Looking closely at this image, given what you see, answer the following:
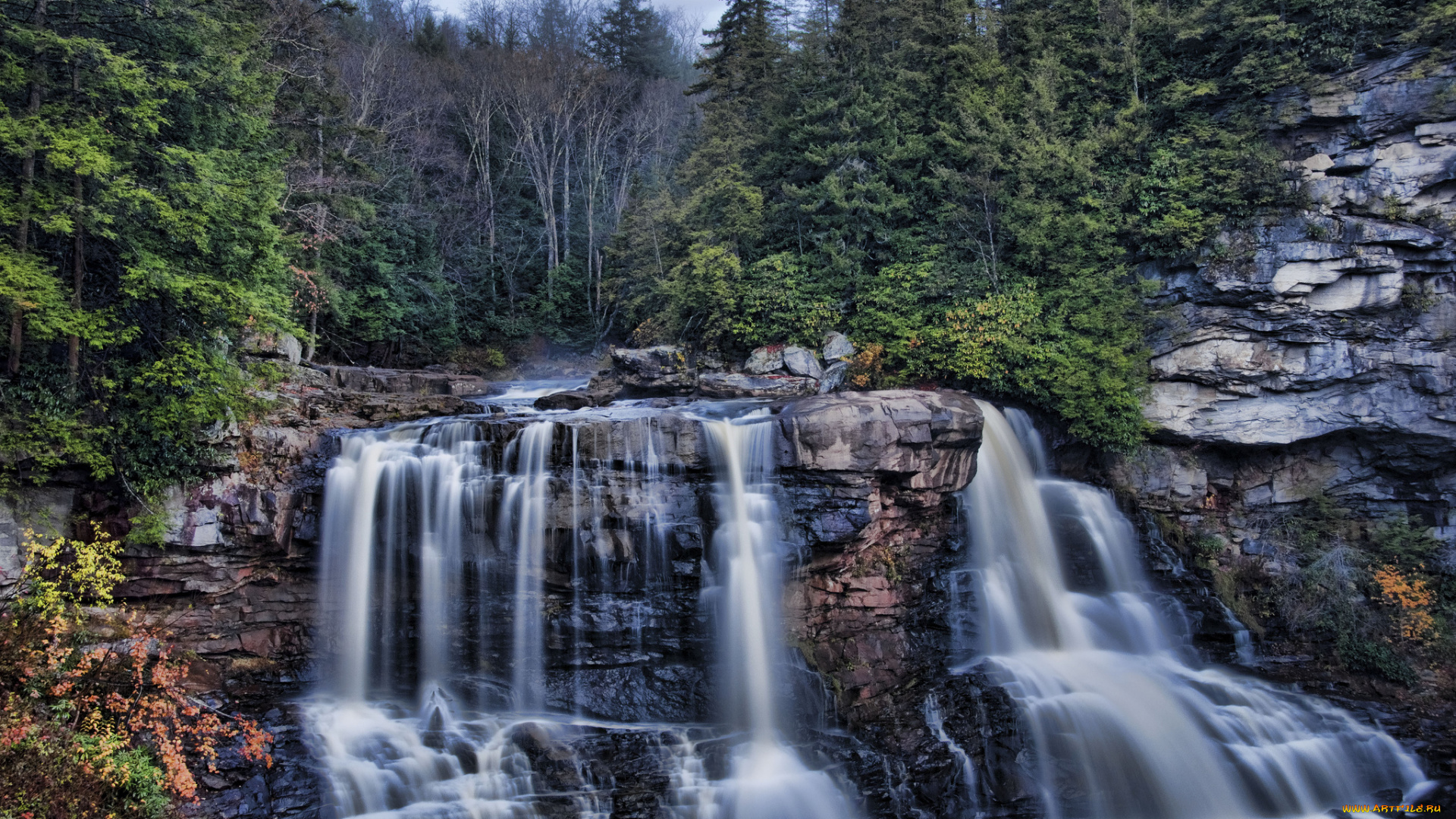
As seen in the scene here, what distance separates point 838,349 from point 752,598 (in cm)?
837

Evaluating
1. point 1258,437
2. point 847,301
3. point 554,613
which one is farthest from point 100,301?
point 1258,437

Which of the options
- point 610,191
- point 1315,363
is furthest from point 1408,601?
point 610,191

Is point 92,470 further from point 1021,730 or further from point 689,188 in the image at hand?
point 689,188

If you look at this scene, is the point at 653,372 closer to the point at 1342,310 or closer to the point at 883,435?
the point at 883,435

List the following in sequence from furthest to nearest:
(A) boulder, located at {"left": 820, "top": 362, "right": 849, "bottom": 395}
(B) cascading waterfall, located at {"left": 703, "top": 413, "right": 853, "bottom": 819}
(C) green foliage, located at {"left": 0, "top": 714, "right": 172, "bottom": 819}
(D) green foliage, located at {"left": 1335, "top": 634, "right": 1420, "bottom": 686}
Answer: (A) boulder, located at {"left": 820, "top": 362, "right": 849, "bottom": 395} < (D) green foliage, located at {"left": 1335, "top": 634, "right": 1420, "bottom": 686} < (B) cascading waterfall, located at {"left": 703, "top": 413, "right": 853, "bottom": 819} < (C) green foliage, located at {"left": 0, "top": 714, "right": 172, "bottom": 819}

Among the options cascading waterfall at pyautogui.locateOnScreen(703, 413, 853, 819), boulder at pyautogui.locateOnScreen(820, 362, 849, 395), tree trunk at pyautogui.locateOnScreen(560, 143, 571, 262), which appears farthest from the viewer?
tree trunk at pyautogui.locateOnScreen(560, 143, 571, 262)

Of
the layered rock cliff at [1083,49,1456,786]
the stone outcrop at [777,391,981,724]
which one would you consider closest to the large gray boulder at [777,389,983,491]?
the stone outcrop at [777,391,981,724]

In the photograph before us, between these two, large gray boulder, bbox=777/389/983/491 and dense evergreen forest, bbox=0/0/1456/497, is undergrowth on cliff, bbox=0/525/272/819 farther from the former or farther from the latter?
large gray boulder, bbox=777/389/983/491

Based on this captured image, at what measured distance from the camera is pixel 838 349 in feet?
62.2

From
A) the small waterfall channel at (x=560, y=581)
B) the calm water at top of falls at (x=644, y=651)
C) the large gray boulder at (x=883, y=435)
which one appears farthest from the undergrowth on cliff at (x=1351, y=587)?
the small waterfall channel at (x=560, y=581)

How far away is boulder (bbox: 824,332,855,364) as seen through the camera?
743 inches

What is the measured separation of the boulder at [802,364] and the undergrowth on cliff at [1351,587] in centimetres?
910

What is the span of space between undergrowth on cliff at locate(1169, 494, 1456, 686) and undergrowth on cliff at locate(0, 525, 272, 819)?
18861mm

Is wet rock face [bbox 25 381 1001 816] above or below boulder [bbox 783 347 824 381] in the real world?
below
